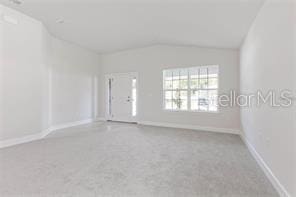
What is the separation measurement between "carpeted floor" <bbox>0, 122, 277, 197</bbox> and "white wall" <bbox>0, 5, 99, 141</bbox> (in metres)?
0.64

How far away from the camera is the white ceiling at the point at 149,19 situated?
9.37 ft

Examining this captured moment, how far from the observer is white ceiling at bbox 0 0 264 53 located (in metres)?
2.86

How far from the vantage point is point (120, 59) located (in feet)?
22.9

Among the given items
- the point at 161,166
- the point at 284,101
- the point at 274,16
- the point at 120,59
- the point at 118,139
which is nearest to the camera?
the point at 284,101

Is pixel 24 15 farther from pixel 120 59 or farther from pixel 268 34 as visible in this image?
pixel 268 34

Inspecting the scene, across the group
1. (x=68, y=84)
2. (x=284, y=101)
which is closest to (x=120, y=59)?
(x=68, y=84)

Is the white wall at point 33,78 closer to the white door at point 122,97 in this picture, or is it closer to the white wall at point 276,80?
the white door at point 122,97

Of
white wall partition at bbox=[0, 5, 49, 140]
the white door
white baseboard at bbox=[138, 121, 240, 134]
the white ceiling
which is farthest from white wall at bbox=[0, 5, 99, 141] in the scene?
white baseboard at bbox=[138, 121, 240, 134]

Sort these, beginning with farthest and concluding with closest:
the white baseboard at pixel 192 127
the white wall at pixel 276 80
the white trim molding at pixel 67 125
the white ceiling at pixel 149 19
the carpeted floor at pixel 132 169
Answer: the white trim molding at pixel 67 125 < the white baseboard at pixel 192 127 < the white ceiling at pixel 149 19 < the carpeted floor at pixel 132 169 < the white wall at pixel 276 80

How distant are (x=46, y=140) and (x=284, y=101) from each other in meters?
4.54

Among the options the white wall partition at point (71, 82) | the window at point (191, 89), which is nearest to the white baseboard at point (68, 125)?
the white wall partition at point (71, 82)

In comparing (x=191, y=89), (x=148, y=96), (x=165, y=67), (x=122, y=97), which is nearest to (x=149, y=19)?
(x=165, y=67)

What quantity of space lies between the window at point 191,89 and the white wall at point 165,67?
18 cm

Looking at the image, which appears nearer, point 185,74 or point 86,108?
point 185,74
